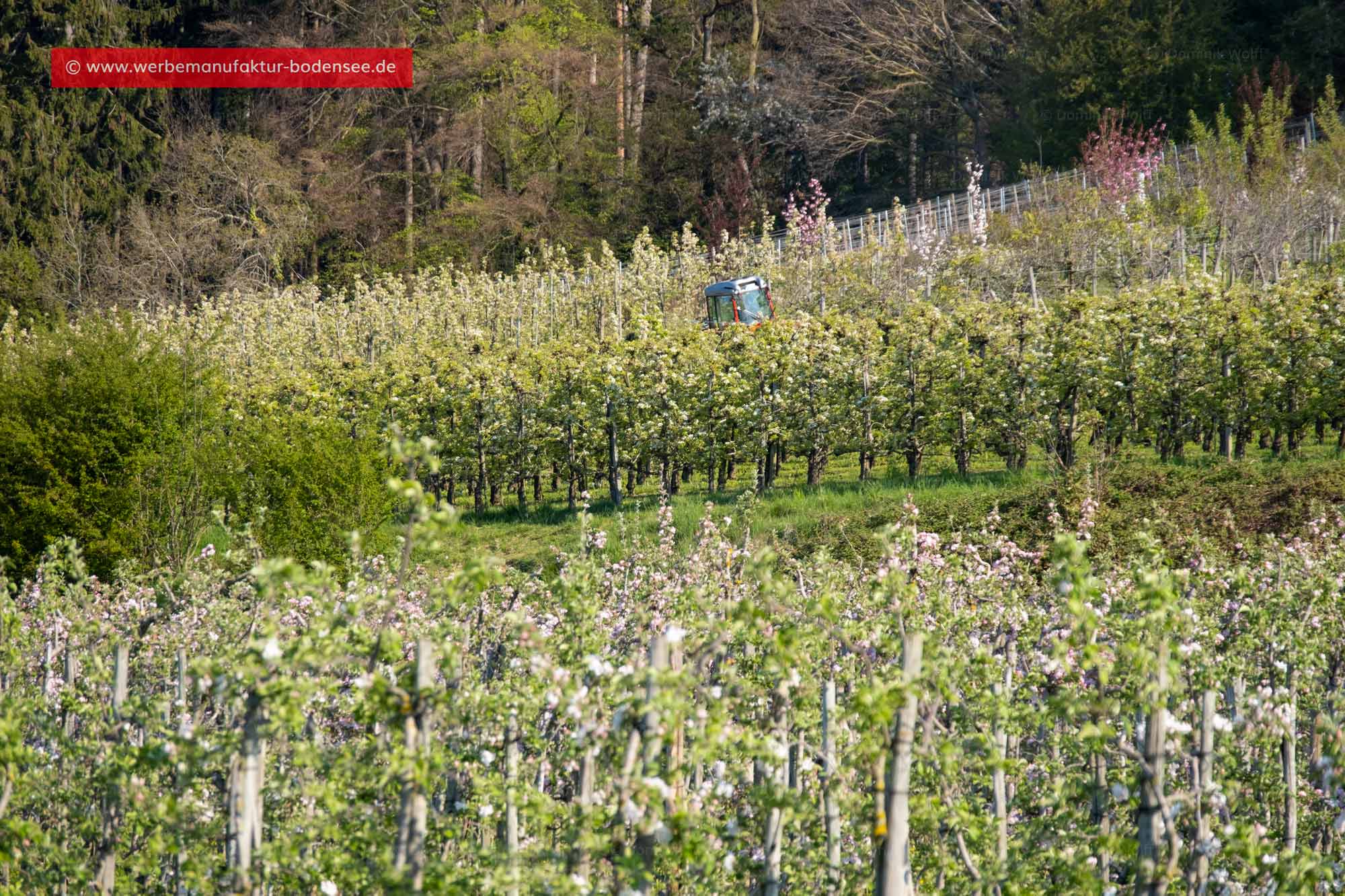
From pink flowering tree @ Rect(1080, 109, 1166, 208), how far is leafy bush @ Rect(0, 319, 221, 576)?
1632cm

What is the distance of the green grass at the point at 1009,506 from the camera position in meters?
9.81

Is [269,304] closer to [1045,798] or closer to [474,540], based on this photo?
[474,540]

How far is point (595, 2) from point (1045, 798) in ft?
128

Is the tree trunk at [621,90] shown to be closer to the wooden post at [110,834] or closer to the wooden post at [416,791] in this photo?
the wooden post at [110,834]

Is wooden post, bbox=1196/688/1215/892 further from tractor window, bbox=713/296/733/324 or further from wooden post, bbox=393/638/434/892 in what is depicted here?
tractor window, bbox=713/296/733/324

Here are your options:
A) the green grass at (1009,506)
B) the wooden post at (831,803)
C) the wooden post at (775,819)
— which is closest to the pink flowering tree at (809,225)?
the green grass at (1009,506)

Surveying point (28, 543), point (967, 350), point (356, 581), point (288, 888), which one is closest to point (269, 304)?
point (28, 543)

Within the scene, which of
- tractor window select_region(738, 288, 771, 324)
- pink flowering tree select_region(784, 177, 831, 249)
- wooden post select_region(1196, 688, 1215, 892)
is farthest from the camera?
pink flowering tree select_region(784, 177, 831, 249)

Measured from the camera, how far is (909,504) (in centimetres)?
596

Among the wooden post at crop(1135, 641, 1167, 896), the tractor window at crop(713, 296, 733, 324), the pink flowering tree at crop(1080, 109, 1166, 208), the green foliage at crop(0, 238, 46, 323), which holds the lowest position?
the wooden post at crop(1135, 641, 1167, 896)

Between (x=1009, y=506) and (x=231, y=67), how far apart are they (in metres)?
34.7

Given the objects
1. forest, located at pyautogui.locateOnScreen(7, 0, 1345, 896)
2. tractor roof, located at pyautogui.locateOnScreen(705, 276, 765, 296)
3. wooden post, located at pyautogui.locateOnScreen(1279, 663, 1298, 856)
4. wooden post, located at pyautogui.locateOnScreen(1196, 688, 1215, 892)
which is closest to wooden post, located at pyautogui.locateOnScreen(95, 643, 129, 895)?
forest, located at pyautogui.locateOnScreen(7, 0, 1345, 896)

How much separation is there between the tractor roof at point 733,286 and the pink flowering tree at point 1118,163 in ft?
21.0

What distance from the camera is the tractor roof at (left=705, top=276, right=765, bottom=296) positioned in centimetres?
2092
